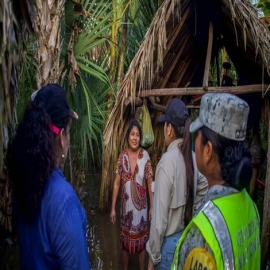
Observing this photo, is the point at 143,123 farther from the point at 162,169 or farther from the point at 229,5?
the point at 162,169

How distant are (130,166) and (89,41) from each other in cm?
143

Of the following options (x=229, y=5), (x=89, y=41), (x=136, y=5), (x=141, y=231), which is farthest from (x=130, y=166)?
(x=136, y=5)

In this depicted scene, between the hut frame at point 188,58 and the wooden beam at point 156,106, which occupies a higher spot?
the hut frame at point 188,58

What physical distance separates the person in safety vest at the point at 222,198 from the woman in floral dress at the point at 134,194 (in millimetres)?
2726

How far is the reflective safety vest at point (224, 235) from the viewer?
142 centimetres

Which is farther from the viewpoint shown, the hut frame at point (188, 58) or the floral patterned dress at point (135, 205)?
the floral patterned dress at point (135, 205)

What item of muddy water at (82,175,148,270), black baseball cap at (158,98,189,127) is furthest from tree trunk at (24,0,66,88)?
muddy water at (82,175,148,270)

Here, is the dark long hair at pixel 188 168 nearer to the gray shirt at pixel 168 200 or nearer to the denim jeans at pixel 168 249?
the gray shirt at pixel 168 200

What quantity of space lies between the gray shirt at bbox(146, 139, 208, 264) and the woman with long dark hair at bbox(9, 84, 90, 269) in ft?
4.05

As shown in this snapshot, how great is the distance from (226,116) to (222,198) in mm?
316

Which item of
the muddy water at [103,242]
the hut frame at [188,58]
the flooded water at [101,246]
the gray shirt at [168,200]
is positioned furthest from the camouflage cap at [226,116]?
the muddy water at [103,242]

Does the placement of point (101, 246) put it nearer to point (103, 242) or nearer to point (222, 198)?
point (103, 242)

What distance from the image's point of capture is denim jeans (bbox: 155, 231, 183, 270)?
113 inches

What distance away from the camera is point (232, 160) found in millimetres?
1528
